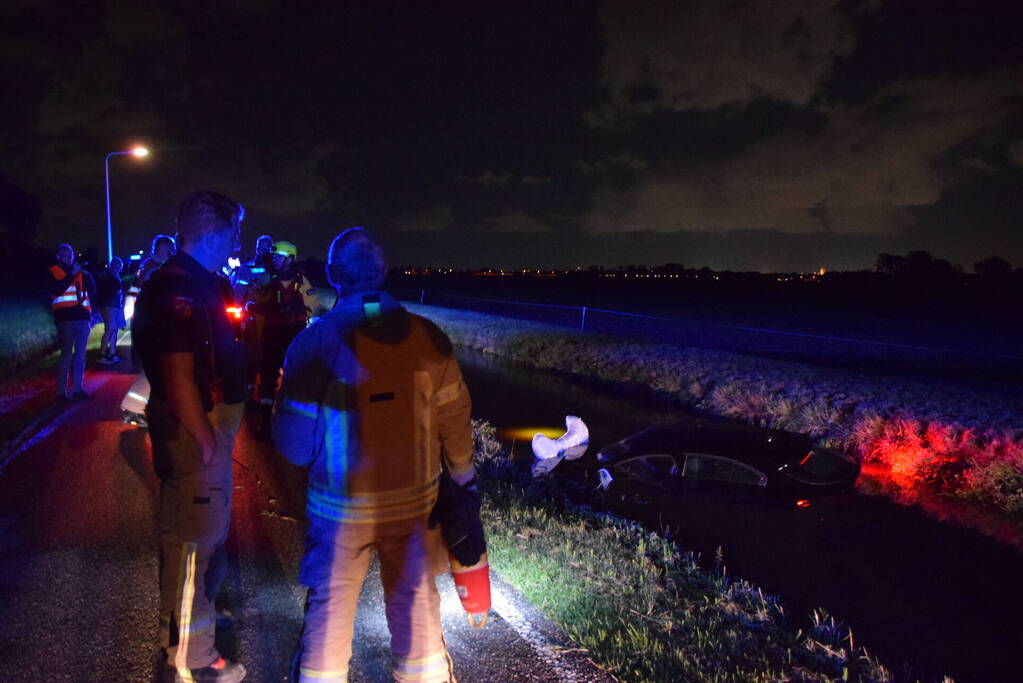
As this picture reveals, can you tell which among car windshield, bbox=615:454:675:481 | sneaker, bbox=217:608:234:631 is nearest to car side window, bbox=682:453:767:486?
car windshield, bbox=615:454:675:481

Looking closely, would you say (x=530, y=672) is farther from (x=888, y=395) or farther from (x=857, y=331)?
(x=857, y=331)

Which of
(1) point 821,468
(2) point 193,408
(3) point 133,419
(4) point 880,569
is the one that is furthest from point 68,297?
(4) point 880,569

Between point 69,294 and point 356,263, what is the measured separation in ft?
27.9

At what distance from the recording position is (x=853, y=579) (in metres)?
6.35

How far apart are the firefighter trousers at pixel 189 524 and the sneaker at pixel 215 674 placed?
96 millimetres

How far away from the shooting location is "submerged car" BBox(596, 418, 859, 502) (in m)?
8.20

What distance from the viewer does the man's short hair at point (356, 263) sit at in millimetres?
2498

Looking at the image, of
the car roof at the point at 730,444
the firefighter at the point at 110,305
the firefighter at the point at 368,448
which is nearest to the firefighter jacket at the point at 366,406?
the firefighter at the point at 368,448

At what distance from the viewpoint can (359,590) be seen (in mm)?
2498

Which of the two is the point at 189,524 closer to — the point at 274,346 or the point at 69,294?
the point at 274,346

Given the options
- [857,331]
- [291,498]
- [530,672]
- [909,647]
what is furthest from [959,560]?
[857,331]

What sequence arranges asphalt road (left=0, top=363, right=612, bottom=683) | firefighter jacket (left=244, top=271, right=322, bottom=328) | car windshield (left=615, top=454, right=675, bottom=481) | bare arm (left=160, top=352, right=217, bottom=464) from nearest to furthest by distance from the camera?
bare arm (left=160, top=352, right=217, bottom=464) → asphalt road (left=0, top=363, right=612, bottom=683) → firefighter jacket (left=244, top=271, right=322, bottom=328) → car windshield (left=615, top=454, right=675, bottom=481)

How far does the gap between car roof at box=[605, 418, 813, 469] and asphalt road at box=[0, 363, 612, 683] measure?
4.01m

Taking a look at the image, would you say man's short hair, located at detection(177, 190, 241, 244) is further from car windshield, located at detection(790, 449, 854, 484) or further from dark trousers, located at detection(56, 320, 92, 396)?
dark trousers, located at detection(56, 320, 92, 396)
